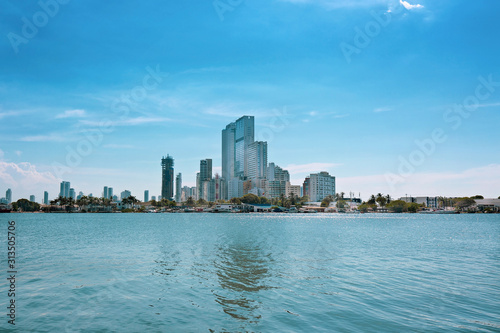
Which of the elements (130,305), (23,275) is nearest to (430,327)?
(130,305)

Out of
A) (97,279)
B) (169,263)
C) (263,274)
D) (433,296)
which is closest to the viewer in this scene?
(433,296)

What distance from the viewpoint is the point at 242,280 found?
2680 cm

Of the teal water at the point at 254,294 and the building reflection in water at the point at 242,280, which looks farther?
the building reflection in water at the point at 242,280

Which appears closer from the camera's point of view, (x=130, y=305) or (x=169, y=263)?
(x=130, y=305)

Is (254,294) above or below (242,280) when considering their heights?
above

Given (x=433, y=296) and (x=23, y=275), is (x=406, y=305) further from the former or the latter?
(x=23, y=275)

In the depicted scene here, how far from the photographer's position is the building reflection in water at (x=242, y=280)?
63.1ft

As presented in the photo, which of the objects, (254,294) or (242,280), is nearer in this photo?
(254,294)

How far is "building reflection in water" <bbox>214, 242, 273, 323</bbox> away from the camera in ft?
63.1

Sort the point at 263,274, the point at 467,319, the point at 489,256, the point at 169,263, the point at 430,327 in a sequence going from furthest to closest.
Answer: the point at 489,256 < the point at 169,263 < the point at 263,274 < the point at 467,319 < the point at 430,327

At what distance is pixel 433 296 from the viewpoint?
2203 cm

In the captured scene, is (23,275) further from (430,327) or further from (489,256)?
(489,256)

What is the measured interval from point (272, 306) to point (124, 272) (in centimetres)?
1640

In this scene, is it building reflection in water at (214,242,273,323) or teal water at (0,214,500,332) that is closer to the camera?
teal water at (0,214,500,332)
